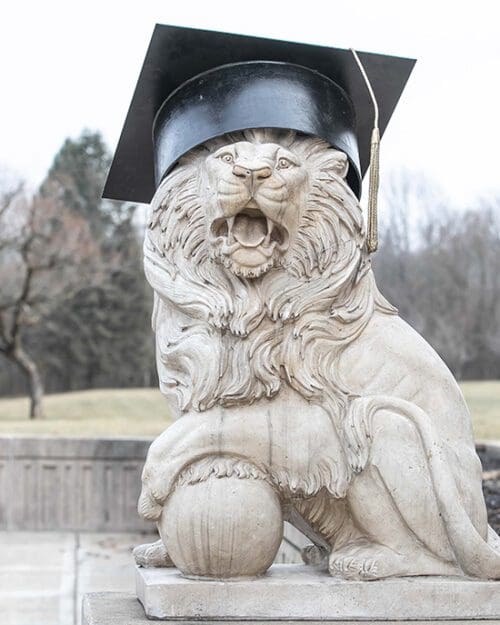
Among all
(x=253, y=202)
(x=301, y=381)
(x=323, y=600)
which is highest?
(x=253, y=202)

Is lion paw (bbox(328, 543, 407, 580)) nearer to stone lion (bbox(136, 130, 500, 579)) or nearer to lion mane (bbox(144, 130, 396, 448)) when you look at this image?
stone lion (bbox(136, 130, 500, 579))

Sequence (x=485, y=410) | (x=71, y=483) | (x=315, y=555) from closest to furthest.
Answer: (x=315, y=555), (x=71, y=483), (x=485, y=410)

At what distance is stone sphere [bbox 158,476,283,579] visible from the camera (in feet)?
8.13

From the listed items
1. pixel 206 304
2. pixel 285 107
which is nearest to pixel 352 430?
pixel 206 304

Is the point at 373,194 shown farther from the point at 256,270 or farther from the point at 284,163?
the point at 256,270

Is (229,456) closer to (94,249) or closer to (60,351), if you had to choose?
(94,249)

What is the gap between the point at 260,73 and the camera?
9.11ft

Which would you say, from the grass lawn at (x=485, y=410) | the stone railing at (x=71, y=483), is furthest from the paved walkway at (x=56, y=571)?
the grass lawn at (x=485, y=410)

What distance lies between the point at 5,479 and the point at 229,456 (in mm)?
6907

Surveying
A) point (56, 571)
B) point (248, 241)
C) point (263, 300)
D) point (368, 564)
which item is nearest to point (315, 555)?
point (368, 564)

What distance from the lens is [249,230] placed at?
8.68 ft

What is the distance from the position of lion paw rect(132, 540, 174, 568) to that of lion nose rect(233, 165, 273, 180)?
1.13m

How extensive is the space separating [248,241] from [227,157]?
252mm

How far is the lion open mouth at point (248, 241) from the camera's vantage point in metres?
2.59
